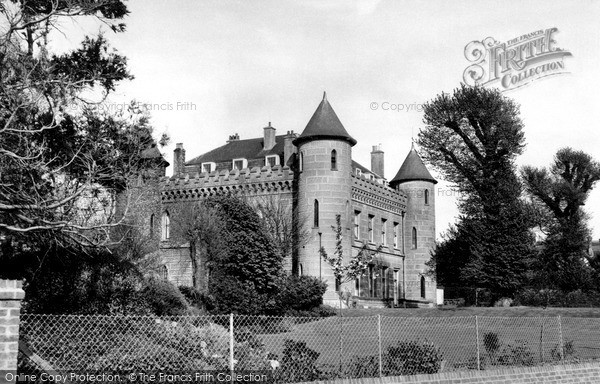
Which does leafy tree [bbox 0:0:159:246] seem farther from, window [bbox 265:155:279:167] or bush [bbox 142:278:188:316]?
window [bbox 265:155:279:167]

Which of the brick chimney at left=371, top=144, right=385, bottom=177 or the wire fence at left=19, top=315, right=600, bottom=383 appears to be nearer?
the wire fence at left=19, top=315, right=600, bottom=383

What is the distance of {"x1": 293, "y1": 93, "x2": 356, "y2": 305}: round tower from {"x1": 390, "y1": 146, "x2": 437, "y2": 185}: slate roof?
10.6 m

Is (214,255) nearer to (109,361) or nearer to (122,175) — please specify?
(122,175)

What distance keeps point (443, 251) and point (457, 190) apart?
477cm

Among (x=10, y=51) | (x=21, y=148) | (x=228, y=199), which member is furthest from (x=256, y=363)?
(x=228, y=199)

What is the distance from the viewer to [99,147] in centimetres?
1831

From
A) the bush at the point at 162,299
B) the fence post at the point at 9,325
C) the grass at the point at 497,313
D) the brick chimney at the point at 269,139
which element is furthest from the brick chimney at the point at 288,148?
the fence post at the point at 9,325

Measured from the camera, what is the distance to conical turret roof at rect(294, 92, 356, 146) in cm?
4416

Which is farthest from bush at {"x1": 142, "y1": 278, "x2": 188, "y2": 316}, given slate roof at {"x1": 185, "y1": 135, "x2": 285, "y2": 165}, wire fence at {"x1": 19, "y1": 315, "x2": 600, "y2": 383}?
slate roof at {"x1": 185, "y1": 135, "x2": 285, "y2": 165}

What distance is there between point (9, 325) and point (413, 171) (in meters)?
48.5

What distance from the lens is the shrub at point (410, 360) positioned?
1284 centimetres

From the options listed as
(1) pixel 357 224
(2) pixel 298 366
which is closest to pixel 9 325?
(2) pixel 298 366

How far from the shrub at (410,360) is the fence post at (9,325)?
6.98 meters

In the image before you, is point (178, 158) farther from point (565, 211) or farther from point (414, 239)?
point (565, 211)
